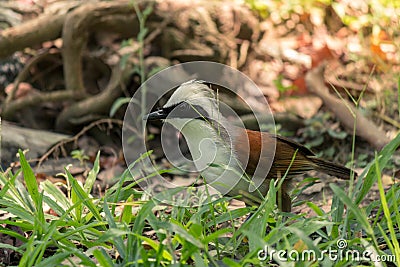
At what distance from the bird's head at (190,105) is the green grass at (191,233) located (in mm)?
452

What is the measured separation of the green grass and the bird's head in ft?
1.48

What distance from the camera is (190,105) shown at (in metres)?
3.30

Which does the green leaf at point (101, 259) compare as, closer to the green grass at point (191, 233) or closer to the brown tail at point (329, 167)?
the green grass at point (191, 233)

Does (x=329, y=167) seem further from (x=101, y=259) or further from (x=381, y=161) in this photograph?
(x=101, y=259)

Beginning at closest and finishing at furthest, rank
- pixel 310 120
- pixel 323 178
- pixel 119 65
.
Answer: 1. pixel 323 178
2. pixel 310 120
3. pixel 119 65

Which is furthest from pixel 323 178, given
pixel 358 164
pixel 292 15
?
pixel 292 15

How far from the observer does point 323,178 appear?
4738mm

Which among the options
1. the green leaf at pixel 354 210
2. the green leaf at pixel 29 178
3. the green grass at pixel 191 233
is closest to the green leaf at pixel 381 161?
the green grass at pixel 191 233

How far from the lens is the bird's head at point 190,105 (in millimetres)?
3330

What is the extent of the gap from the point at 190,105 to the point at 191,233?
35.6 inches

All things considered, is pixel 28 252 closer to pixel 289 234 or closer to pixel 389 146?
pixel 289 234

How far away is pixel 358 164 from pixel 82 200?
263 centimetres

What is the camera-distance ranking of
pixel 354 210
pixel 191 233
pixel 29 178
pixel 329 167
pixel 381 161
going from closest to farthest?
pixel 354 210, pixel 191 233, pixel 381 161, pixel 29 178, pixel 329 167

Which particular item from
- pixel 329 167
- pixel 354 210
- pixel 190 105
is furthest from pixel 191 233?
pixel 329 167
